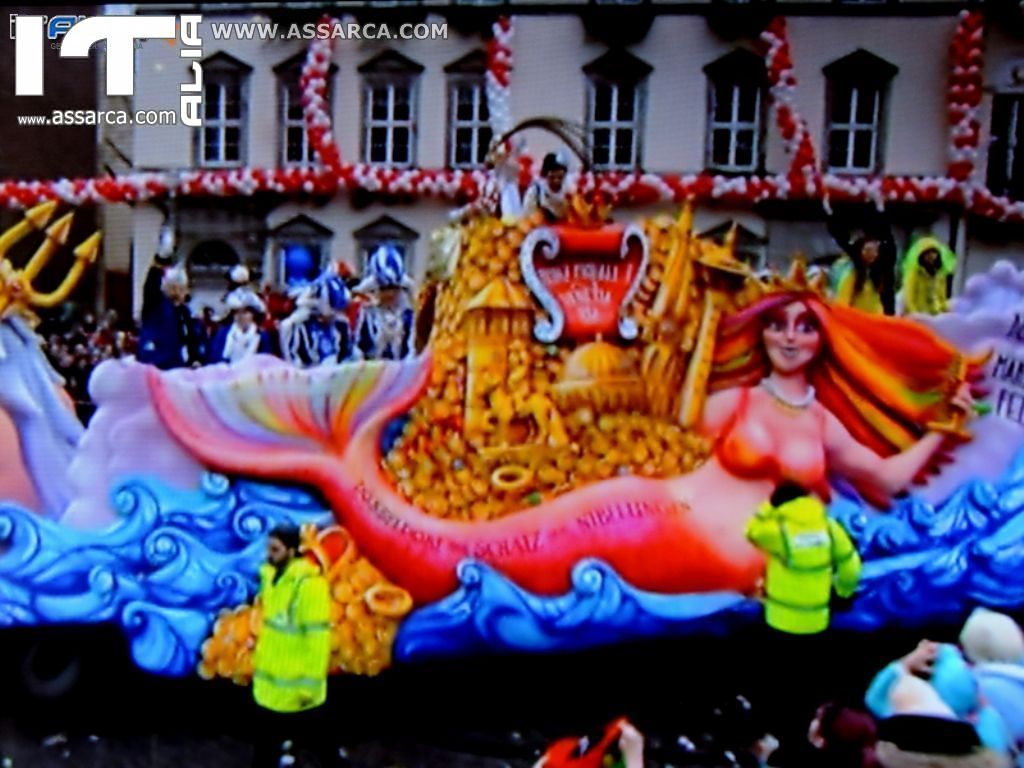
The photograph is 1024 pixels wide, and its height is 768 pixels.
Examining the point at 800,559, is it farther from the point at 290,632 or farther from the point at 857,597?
the point at 290,632

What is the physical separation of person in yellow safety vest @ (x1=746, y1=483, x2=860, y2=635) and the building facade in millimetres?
961

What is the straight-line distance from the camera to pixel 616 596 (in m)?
4.07

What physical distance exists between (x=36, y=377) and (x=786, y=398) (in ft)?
7.84

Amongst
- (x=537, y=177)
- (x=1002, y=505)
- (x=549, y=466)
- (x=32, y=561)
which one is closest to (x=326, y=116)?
(x=537, y=177)

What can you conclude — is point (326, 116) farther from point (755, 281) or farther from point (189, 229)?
point (755, 281)

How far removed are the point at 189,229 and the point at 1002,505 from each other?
111 inches

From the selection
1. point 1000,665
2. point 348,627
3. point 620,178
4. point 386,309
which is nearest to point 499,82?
point 620,178

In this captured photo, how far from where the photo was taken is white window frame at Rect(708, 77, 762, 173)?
4.03 metres

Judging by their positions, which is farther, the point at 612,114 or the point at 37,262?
the point at 612,114

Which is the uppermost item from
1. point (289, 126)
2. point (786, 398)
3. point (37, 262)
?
point (289, 126)

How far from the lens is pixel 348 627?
400cm

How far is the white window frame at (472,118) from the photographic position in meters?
4.00

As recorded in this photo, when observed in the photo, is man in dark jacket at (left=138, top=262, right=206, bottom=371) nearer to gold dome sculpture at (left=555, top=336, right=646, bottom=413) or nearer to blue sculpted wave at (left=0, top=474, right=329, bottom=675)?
blue sculpted wave at (left=0, top=474, right=329, bottom=675)

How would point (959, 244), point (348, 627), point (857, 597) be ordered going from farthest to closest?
point (857, 597) → point (959, 244) → point (348, 627)
